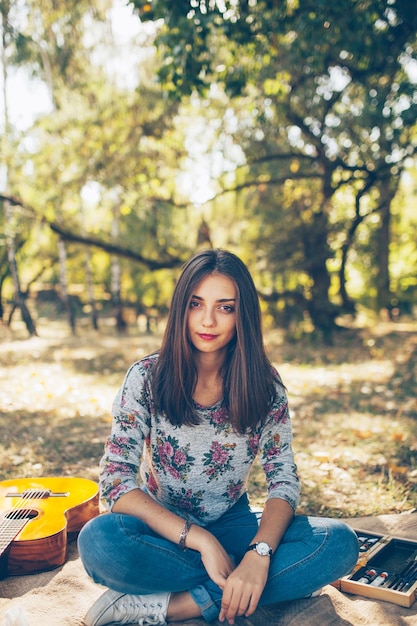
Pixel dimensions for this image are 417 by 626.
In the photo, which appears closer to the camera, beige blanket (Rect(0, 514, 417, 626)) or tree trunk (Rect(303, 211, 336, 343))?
beige blanket (Rect(0, 514, 417, 626))

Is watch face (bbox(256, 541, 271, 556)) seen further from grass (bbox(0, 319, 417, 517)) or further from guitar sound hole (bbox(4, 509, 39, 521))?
grass (bbox(0, 319, 417, 517))

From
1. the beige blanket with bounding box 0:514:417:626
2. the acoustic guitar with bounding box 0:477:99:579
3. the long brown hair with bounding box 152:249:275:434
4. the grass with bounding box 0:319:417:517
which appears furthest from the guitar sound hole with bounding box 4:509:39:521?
the grass with bounding box 0:319:417:517

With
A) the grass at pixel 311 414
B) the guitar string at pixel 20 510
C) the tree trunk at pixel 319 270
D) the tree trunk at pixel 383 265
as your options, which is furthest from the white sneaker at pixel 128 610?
→ the tree trunk at pixel 383 265

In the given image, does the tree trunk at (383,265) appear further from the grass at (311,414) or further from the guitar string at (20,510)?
the guitar string at (20,510)

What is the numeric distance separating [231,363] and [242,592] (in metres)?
0.87

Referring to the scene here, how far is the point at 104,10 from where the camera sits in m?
12.9

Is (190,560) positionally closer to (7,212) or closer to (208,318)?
(208,318)

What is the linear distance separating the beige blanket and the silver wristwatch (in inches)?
14.7

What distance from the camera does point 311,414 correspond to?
591 centimetres

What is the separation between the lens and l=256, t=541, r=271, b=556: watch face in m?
2.18

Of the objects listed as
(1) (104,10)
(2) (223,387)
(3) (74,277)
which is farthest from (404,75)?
(3) (74,277)

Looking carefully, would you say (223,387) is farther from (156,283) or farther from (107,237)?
(156,283)

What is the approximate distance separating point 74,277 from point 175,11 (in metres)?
20.8

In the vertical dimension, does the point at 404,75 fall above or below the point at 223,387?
above
